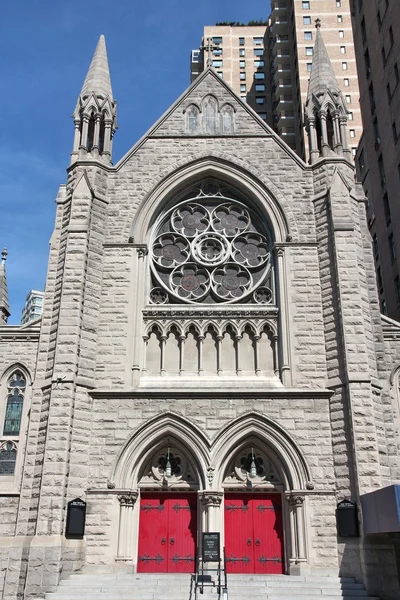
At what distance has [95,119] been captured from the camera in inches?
766

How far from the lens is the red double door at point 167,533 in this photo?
14.8 metres

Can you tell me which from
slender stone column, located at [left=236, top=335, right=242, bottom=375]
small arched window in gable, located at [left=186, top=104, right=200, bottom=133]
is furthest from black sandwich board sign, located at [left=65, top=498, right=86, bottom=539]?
small arched window in gable, located at [left=186, top=104, right=200, bottom=133]

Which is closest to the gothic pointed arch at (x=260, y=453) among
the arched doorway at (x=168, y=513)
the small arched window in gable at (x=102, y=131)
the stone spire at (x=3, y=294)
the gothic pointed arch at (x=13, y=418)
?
the arched doorway at (x=168, y=513)

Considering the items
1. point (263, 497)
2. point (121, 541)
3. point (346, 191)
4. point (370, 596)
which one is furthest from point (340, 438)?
point (346, 191)

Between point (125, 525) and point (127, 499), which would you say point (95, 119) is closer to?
point (127, 499)

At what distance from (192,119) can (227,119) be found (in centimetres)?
113

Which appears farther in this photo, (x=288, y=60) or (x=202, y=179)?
(x=288, y=60)

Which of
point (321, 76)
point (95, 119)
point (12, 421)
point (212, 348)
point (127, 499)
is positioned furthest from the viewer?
point (321, 76)

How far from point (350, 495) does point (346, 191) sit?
8.37 metres

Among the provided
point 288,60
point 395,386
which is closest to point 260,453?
point 395,386

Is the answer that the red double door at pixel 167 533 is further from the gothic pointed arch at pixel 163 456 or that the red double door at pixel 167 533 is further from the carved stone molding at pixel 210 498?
the carved stone molding at pixel 210 498

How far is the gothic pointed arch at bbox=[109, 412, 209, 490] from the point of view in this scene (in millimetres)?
15117

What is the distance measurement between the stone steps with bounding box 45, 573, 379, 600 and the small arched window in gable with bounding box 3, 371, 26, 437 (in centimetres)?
420

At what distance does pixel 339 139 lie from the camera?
61.6 feet
